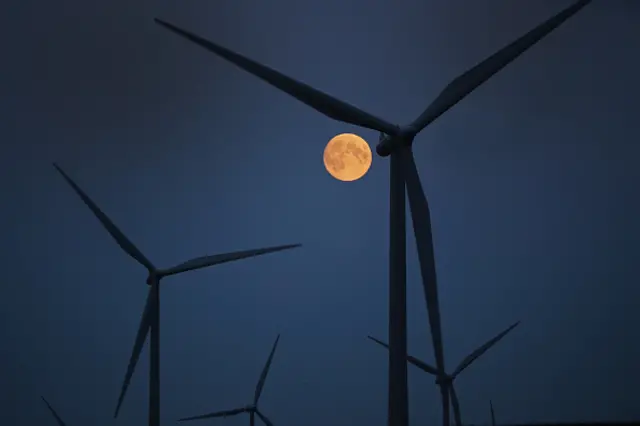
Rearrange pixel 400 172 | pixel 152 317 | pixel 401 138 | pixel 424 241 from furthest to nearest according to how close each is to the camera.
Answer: pixel 152 317
pixel 401 138
pixel 400 172
pixel 424 241

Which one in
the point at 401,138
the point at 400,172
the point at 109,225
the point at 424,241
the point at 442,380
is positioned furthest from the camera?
the point at 109,225

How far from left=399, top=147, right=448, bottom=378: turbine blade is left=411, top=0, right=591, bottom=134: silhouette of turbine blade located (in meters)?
0.29

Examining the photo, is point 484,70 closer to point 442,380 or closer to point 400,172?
point 400,172

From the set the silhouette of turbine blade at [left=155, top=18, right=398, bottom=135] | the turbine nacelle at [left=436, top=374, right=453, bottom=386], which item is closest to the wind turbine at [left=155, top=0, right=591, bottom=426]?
the silhouette of turbine blade at [left=155, top=18, right=398, bottom=135]

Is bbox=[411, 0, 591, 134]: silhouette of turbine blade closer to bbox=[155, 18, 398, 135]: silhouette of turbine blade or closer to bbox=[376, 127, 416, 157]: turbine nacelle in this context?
bbox=[376, 127, 416, 157]: turbine nacelle

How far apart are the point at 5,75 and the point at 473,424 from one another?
11.7 meters

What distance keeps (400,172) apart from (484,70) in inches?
31.4

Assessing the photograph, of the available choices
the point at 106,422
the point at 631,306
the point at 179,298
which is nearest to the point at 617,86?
the point at 631,306

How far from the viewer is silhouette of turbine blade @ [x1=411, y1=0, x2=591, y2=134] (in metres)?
3.21

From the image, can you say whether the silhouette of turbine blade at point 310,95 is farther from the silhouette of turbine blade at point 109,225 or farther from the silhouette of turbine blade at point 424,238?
the silhouette of turbine blade at point 109,225

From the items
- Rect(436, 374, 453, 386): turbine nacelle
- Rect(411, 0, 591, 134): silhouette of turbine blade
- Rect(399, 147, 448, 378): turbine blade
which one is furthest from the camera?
Rect(411, 0, 591, 134): silhouette of turbine blade

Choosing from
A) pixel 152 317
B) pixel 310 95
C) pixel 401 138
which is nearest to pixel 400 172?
pixel 401 138

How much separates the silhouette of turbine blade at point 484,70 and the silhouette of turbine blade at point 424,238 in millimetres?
286

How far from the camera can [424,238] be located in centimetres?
302
